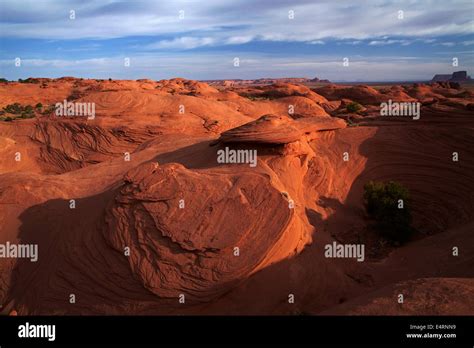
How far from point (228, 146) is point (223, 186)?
14.1 ft

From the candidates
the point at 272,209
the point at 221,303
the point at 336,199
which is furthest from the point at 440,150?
the point at 221,303

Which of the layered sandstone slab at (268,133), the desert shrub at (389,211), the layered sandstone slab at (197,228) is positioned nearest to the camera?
the layered sandstone slab at (197,228)

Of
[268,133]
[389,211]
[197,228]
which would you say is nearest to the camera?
[197,228]

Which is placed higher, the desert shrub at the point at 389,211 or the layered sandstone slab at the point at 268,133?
the layered sandstone slab at the point at 268,133

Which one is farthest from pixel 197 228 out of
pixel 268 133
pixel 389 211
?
pixel 389 211

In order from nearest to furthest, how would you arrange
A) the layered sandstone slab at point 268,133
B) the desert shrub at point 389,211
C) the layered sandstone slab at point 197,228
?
1. the layered sandstone slab at point 197,228
2. the desert shrub at point 389,211
3. the layered sandstone slab at point 268,133

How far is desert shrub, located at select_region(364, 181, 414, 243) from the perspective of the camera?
34.3ft

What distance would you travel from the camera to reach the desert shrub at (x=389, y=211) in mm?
10453

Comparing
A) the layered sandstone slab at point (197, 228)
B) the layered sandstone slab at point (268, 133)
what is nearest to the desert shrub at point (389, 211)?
the layered sandstone slab at point (268, 133)

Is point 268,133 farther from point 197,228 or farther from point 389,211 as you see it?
point 197,228

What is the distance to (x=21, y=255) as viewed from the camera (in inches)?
343

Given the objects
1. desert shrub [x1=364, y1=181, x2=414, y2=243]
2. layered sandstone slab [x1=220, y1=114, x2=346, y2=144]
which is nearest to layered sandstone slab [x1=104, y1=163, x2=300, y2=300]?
layered sandstone slab [x1=220, y1=114, x2=346, y2=144]

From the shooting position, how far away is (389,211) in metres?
10.8

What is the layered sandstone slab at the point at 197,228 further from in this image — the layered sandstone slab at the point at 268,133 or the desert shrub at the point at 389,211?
the desert shrub at the point at 389,211
